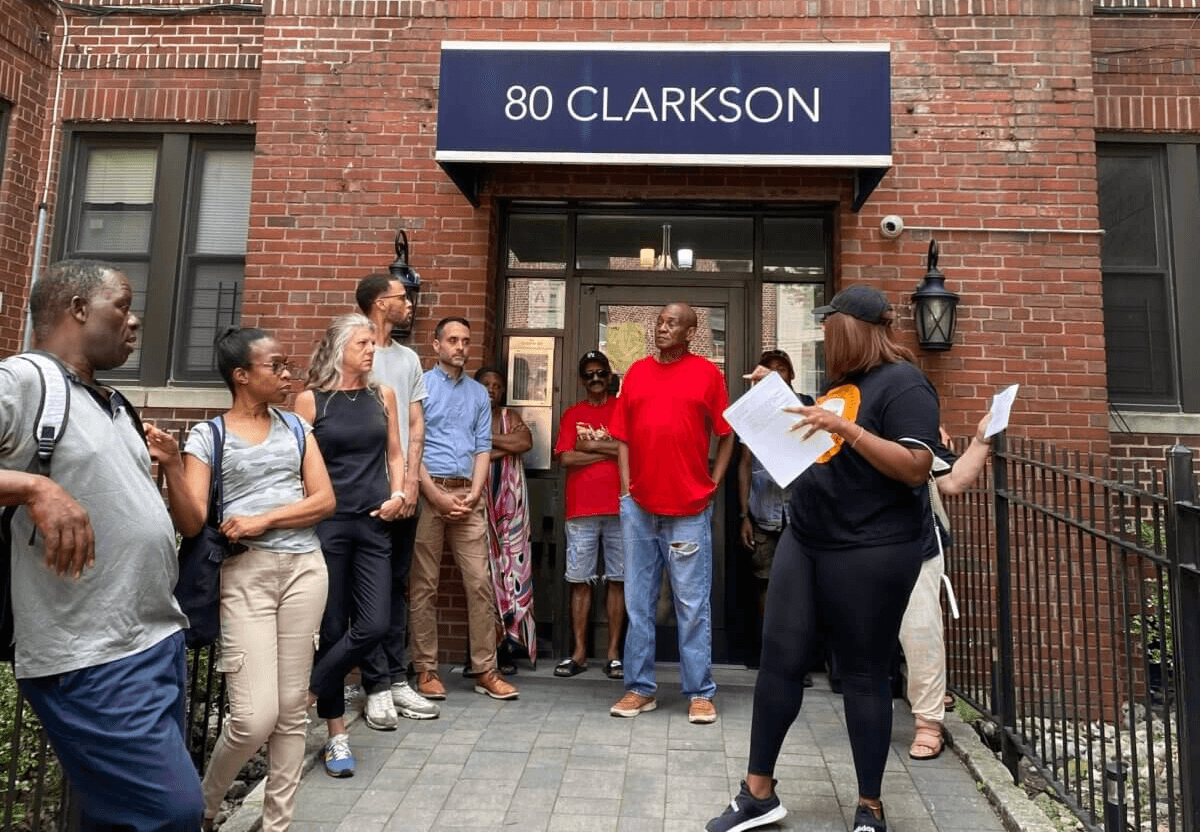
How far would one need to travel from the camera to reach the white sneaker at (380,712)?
403 centimetres

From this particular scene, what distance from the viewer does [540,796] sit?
3.38 metres

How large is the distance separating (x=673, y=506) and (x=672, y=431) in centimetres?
40

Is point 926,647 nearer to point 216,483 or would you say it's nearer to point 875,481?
point 875,481

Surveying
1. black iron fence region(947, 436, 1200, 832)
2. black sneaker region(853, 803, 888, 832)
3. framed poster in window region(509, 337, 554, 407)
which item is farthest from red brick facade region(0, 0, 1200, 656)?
black sneaker region(853, 803, 888, 832)

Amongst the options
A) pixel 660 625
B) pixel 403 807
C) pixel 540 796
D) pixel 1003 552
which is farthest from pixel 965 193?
pixel 403 807

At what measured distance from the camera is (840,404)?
3.00 metres

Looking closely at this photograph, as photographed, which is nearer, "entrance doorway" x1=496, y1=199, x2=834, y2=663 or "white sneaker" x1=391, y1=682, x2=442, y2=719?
"white sneaker" x1=391, y1=682, x2=442, y2=719

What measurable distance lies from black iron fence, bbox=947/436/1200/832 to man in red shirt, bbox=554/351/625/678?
6.63ft

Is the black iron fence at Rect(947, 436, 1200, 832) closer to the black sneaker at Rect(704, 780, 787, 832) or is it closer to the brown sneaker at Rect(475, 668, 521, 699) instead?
the black sneaker at Rect(704, 780, 787, 832)

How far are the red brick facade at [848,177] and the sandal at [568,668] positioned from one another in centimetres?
71

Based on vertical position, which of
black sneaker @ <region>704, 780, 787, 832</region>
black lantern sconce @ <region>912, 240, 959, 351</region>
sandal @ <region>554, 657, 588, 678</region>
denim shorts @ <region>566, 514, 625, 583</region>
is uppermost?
black lantern sconce @ <region>912, 240, 959, 351</region>

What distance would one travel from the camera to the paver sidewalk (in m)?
3.18

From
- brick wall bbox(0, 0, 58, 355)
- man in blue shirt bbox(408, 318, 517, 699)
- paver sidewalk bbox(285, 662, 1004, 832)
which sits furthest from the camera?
brick wall bbox(0, 0, 58, 355)

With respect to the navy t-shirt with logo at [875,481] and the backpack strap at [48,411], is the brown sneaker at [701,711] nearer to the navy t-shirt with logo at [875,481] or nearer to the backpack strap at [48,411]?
the navy t-shirt with logo at [875,481]
